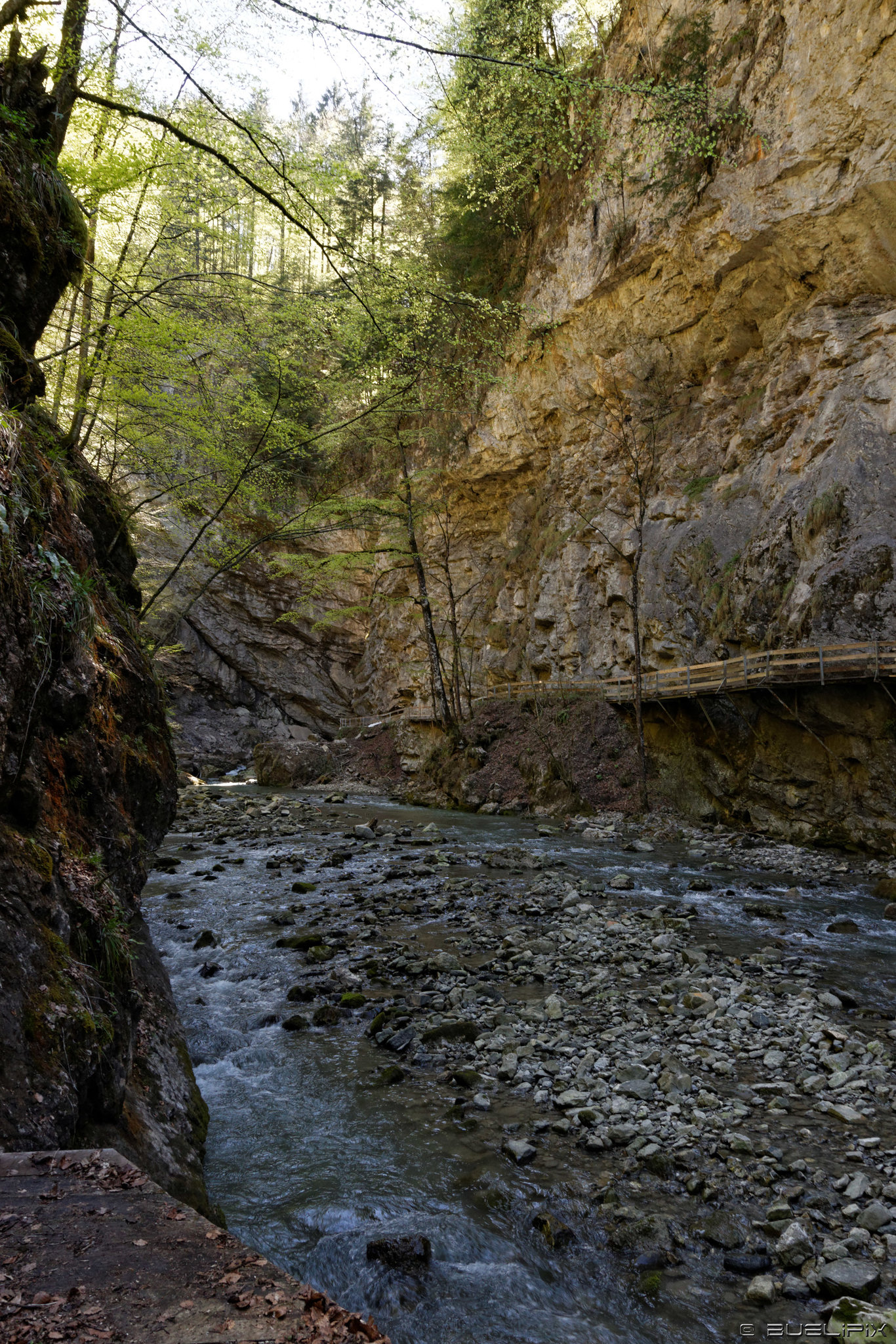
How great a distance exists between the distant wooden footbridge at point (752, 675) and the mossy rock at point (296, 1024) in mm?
10915

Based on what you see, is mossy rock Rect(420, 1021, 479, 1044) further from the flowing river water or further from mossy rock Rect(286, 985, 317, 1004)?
mossy rock Rect(286, 985, 317, 1004)

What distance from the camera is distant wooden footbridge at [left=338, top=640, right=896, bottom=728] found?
12555 millimetres

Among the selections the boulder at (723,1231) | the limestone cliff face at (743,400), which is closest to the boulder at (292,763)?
the limestone cliff face at (743,400)

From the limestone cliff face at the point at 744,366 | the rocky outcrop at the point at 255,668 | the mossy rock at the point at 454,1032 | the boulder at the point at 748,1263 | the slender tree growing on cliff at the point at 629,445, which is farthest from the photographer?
the rocky outcrop at the point at 255,668

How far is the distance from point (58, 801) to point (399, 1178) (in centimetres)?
312

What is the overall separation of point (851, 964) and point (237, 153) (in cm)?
1019

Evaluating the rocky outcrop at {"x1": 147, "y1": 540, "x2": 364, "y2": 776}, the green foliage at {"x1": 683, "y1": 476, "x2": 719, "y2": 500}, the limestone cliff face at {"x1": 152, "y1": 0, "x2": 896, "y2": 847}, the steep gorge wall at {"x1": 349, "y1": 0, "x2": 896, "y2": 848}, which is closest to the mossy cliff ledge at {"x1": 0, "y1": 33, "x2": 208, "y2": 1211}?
the steep gorge wall at {"x1": 349, "y1": 0, "x2": 896, "y2": 848}

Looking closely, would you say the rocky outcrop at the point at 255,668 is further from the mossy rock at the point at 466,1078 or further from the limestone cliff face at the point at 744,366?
the mossy rock at the point at 466,1078

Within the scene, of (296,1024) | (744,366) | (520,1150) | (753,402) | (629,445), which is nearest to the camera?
(520,1150)

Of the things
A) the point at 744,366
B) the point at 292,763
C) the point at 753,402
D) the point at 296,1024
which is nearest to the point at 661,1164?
the point at 296,1024

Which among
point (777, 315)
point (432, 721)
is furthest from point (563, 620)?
point (777, 315)

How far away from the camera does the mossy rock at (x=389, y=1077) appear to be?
5.39 meters

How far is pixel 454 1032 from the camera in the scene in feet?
19.9

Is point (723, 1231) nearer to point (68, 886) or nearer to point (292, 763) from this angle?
point (68, 886)
